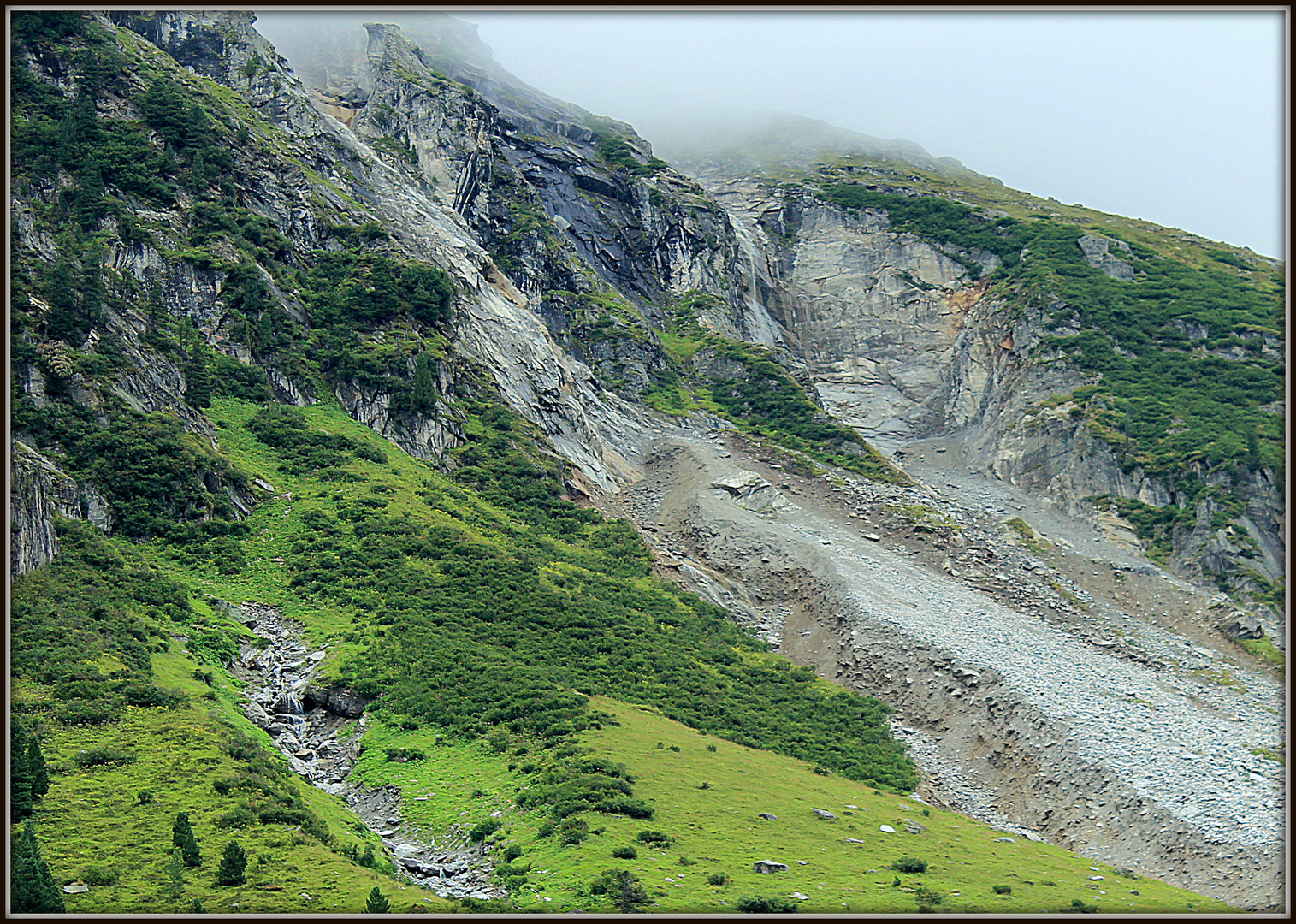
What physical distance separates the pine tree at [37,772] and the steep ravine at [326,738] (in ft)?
33.6

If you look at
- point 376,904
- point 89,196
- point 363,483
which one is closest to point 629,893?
point 376,904

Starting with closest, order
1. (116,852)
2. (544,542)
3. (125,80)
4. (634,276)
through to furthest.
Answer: (116,852)
(544,542)
(125,80)
(634,276)

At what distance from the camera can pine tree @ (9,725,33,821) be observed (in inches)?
982

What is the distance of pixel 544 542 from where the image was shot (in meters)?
64.6

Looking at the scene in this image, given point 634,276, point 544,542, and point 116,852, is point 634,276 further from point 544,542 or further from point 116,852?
point 116,852

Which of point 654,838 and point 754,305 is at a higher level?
point 754,305

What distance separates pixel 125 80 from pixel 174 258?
21.5 meters

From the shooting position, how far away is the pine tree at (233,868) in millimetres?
23500

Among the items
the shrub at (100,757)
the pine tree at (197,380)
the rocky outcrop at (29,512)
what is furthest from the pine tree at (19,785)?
the pine tree at (197,380)

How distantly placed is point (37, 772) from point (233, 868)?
7295 mm

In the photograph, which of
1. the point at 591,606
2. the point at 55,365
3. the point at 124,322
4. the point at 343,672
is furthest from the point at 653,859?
the point at 124,322

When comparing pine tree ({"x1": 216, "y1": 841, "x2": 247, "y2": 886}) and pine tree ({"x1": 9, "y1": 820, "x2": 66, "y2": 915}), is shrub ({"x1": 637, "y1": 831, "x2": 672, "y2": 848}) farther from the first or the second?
pine tree ({"x1": 9, "y1": 820, "x2": 66, "y2": 915})

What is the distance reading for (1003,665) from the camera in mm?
56188

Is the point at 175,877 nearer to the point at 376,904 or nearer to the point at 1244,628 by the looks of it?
the point at 376,904
